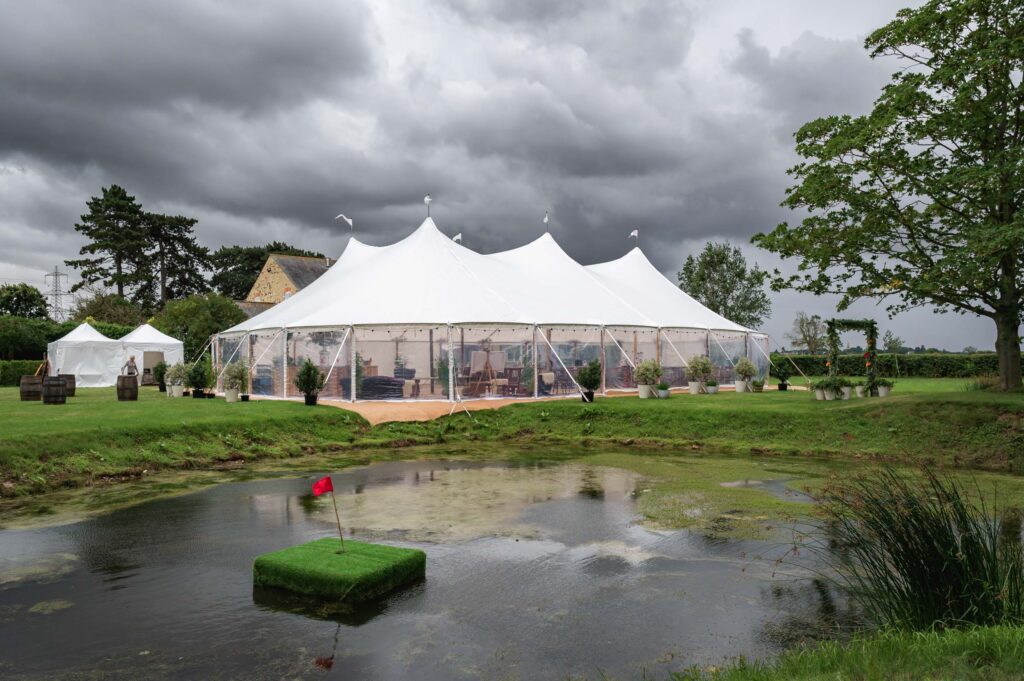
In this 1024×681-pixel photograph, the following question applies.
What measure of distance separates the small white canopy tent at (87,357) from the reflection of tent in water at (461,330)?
350 inches

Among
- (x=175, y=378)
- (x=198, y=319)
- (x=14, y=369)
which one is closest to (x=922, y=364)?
(x=175, y=378)

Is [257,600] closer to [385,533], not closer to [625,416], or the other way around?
[385,533]

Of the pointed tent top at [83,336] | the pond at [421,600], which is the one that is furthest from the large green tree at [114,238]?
the pond at [421,600]

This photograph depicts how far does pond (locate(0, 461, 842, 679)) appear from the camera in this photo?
178 inches

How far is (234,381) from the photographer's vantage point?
20.6m

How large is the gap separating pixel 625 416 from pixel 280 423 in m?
8.59

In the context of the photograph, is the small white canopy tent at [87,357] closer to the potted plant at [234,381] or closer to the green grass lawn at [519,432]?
the green grass lawn at [519,432]

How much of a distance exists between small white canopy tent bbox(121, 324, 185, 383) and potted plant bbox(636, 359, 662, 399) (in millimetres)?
21646

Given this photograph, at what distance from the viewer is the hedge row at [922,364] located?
35094 millimetres

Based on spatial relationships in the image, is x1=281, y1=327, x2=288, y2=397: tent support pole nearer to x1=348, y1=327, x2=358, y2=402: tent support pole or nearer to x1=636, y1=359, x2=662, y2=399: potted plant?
x1=348, y1=327, x2=358, y2=402: tent support pole

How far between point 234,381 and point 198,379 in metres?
2.50

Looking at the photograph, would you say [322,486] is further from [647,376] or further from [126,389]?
[126,389]

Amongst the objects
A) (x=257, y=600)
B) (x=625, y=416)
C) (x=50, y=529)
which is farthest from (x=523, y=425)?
(x=257, y=600)

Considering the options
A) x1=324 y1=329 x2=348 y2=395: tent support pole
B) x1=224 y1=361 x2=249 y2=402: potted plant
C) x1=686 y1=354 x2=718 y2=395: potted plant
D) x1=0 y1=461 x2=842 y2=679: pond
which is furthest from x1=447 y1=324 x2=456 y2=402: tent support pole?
x1=0 y1=461 x2=842 y2=679: pond
